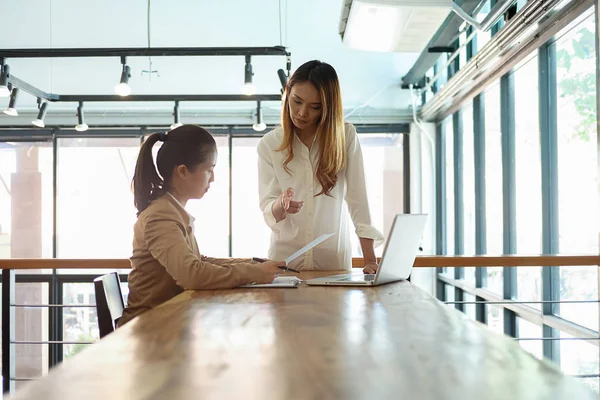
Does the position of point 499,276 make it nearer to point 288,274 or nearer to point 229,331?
point 288,274

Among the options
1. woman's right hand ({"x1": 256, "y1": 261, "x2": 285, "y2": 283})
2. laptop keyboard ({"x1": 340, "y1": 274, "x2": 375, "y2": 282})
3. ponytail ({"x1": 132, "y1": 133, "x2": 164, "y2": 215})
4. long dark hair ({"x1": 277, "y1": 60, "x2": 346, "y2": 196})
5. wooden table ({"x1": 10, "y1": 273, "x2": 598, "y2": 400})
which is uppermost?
long dark hair ({"x1": 277, "y1": 60, "x2": 346, "y2": 196})

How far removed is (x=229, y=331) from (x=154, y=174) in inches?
32.5

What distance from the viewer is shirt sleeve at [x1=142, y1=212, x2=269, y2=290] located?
1354 mm

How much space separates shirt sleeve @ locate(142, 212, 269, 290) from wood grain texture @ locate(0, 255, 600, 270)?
120 cm

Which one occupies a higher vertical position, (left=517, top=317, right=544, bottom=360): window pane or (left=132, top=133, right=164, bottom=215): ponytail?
(left=132, top=133, right=164, bottom=215): ponytail

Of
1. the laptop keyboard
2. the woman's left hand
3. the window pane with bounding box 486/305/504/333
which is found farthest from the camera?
the window pane with bounding box 486/305/504/333

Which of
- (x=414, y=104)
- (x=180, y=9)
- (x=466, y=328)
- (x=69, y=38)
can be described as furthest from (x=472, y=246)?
(x=466, y=328)

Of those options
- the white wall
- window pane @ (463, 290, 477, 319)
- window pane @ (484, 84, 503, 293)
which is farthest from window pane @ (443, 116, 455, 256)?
window pane @ (484, 84, 503, 293)

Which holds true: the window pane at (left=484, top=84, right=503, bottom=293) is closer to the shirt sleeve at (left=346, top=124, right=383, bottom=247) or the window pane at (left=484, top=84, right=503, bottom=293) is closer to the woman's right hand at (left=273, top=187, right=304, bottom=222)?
the shirt sleeve at (left=346, top=124, right=383, bottom=247)

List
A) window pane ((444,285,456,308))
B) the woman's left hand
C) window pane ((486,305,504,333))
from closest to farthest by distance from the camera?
the woman's left hand < window pane ((486,305,504,333)) < window pane ((444,285,456,308))

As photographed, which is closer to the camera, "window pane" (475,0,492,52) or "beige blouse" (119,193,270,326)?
"beige blouse" (119,193,270,326)

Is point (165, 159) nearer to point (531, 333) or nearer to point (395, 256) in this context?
point (395, 256)

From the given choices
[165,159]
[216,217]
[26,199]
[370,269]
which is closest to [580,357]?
[370,269]

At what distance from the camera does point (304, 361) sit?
25.1 inches
